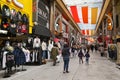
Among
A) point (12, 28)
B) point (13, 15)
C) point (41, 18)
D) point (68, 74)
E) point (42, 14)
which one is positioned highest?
point (42, 14)

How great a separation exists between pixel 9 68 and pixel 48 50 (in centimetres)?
907

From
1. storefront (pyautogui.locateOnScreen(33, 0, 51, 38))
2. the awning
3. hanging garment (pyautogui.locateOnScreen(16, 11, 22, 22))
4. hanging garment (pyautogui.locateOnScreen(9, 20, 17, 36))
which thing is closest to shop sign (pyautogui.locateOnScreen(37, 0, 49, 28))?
storefront (pyautogui.locateOnScreen(33, 0, 51, 38))

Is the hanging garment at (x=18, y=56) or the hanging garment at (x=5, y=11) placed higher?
the hanging garment at (x=5, y=11)

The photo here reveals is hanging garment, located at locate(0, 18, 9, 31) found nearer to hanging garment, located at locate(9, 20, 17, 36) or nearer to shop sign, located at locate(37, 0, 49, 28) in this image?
hanging garment, located at locate(9, 20, 17, 36)

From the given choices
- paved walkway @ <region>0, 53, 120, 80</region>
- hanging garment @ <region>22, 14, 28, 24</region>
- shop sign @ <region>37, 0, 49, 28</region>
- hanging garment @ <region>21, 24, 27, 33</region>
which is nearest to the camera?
paved walkway @ <region>0, 53, 120, 80</region>

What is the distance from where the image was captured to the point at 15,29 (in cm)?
1311

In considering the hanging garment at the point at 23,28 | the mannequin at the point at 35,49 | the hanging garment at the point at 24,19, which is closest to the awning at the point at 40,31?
the mannequin at the point at 35,49

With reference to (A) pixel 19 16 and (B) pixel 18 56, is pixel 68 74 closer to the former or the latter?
(B) pixel 18 56

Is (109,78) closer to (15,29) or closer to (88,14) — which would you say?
(15,29)

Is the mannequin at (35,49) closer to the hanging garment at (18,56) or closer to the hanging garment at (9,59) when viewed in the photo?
the hanging garment at (18,56)

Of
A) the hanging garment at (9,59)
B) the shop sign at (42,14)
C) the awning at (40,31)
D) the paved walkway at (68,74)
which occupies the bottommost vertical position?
the paved walkway at (68,74)

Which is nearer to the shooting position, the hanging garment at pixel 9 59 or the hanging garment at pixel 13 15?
the hanging garment at pixel 9 59

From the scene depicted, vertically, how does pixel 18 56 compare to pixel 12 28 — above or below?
below

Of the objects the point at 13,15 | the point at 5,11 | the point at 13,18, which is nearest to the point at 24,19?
the point at 13,15
